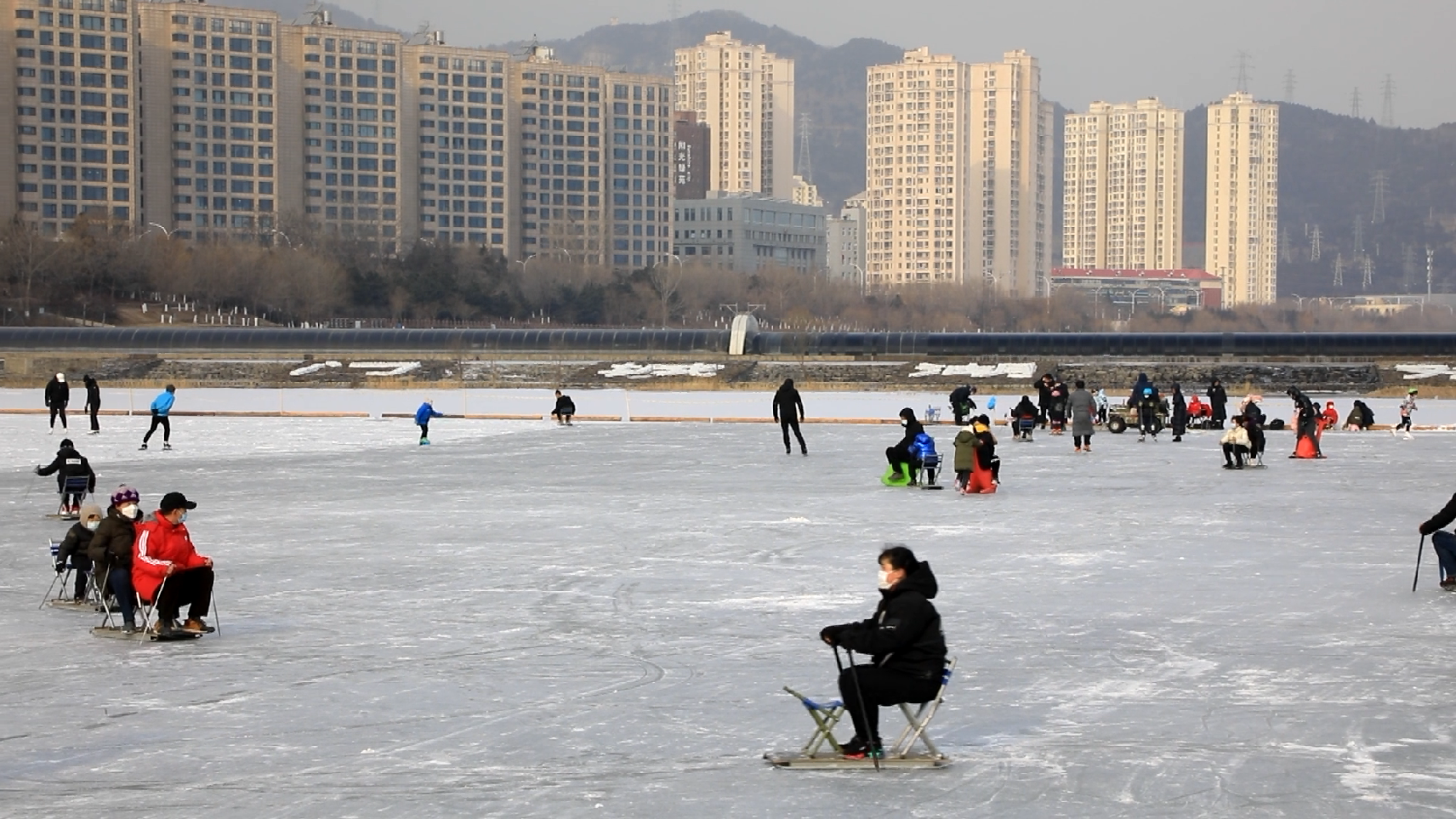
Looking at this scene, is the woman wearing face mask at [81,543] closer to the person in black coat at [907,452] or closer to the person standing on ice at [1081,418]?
the person in black coat at [907,452]

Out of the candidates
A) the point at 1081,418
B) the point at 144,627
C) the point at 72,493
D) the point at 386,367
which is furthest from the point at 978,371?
the point at 144,627

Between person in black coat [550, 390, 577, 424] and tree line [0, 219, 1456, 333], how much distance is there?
5241 centimetres

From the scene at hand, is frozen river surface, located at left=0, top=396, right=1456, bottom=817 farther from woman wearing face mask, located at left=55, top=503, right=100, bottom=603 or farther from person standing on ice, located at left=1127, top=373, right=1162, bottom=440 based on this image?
person standing on ice, located at left=1127, top=373, right=1162, bottom=440

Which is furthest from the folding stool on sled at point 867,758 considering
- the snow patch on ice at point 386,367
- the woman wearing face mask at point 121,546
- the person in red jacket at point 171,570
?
the snow patch on ice at point 386,367

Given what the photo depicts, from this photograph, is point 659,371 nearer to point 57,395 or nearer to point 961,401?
point 961,401

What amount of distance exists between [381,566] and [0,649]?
4.29 m

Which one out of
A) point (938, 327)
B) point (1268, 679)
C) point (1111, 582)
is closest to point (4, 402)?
point (1111, 582)

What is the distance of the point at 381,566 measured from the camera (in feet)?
48.1

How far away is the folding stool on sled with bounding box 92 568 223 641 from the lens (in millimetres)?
10992

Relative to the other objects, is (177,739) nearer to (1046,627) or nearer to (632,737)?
(632,737)

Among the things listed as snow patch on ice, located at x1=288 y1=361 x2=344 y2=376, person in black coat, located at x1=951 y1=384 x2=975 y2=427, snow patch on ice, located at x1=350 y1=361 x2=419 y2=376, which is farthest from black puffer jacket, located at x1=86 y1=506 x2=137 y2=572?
snow patch on ice, located at x1=288 y1=361 x2=344 y2=376

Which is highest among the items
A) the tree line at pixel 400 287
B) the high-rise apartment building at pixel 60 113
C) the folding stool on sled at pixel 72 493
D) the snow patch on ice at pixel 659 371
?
the high-rise apartment building at pixel 60 113

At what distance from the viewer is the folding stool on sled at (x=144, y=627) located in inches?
433

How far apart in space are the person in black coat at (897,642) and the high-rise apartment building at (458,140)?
17192 centimetres
